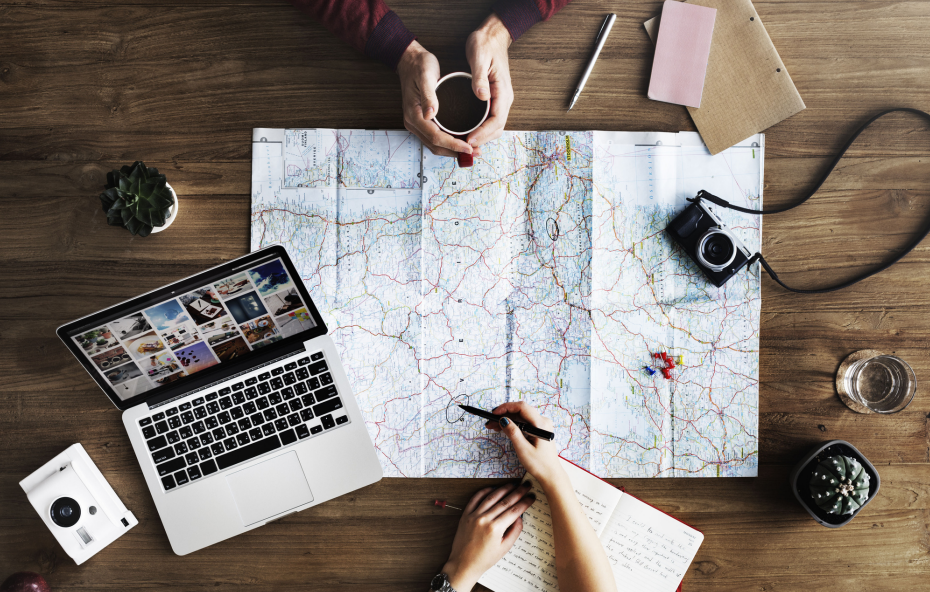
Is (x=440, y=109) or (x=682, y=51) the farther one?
(x=682, y=51)

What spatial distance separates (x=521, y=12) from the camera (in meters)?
1.07

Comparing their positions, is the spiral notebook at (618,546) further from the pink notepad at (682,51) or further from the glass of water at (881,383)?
the pink notepad at (682,51)

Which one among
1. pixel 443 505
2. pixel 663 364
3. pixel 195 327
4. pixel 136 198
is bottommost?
pixel 443 505

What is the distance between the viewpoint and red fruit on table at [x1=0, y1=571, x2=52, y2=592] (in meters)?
1.06

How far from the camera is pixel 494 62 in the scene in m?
1.02

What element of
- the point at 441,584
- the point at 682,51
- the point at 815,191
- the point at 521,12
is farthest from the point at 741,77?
the point at 441,584

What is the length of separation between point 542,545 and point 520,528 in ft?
0.19

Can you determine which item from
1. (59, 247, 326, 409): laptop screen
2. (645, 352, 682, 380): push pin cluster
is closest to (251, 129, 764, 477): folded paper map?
(645, 352, 682, 380): push pin cluster

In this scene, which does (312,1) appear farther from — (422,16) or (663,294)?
(663,294)

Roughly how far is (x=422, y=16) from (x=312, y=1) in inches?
8.7

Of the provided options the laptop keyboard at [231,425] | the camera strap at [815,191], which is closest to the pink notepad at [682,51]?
the camera strap at [815,191]

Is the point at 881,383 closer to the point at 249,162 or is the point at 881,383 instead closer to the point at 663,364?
the point at 663,364

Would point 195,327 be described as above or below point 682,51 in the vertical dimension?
below

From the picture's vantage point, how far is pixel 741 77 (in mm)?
1115
